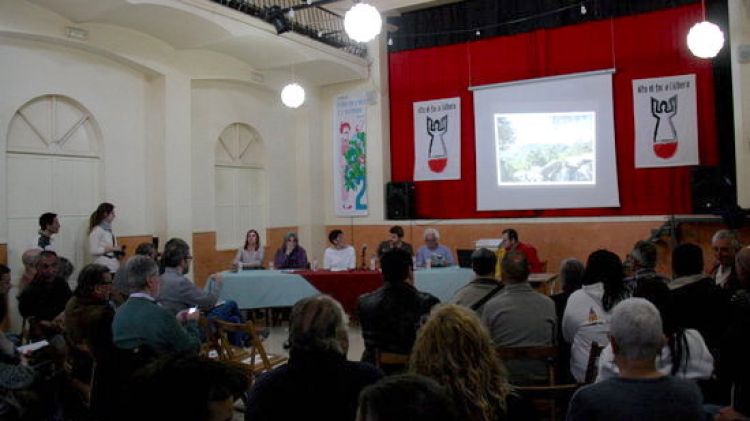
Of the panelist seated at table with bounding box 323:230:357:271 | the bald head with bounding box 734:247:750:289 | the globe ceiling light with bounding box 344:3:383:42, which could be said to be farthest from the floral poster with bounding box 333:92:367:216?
the bald head with bounding box 734:247:750:289

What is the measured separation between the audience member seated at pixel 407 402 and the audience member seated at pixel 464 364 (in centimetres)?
94

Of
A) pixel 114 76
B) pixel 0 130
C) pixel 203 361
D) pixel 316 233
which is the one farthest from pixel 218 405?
pixel 316 233

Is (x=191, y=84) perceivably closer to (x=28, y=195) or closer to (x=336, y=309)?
(x=28, y=195)

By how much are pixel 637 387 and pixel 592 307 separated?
1.47 m

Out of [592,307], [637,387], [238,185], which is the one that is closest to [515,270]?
[592,307]

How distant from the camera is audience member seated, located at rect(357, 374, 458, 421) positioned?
3.43 ft

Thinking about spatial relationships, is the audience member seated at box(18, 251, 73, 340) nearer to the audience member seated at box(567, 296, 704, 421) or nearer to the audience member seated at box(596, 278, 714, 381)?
the audience member seated at box(596, 278, 714, 381)

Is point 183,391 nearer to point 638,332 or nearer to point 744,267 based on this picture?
point 638,332

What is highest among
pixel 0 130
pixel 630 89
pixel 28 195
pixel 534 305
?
pixel 630 89

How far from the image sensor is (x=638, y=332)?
6.82 ft

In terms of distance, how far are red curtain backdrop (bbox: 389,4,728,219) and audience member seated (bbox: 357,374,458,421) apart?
825cm

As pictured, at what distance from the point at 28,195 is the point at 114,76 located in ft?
6.19

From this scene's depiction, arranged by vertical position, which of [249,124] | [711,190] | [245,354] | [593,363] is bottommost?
[245,354]

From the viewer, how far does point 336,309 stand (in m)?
2.27
